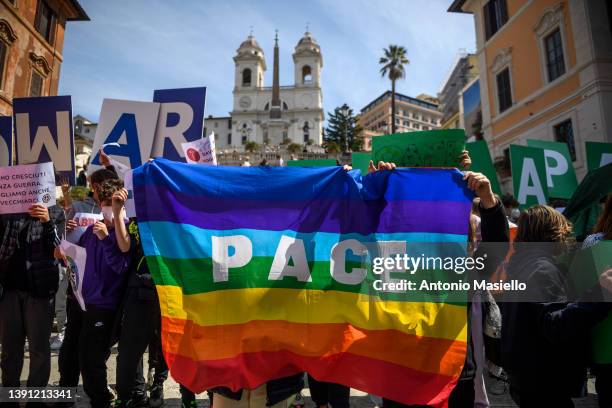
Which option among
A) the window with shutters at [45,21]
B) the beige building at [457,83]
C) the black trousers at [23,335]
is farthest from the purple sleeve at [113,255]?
the beige building at [457,83]

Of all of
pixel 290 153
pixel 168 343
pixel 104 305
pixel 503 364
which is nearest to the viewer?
pixel 503 364

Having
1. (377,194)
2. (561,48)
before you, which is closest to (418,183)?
(377,194)

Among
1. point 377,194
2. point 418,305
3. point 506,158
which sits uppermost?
point 506,158

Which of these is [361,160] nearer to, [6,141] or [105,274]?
[105,274]

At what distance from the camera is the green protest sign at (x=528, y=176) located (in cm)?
616

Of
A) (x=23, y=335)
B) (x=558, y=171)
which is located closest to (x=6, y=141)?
(x=23, y=335)

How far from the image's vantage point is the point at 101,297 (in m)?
3.37

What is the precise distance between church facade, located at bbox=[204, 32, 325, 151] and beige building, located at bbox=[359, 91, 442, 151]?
1026 inches

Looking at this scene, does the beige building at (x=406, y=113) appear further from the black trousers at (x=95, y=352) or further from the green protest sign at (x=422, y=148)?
the black trousers at (x=95, y=352)

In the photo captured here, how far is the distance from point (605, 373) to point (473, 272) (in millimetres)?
Answer: 938

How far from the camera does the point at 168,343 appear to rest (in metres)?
2.53

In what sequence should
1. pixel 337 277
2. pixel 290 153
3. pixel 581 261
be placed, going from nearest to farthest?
pixel 581 261 → pixel 337 277 → pixel 290 153

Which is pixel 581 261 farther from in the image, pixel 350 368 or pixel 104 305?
pixel 104 305

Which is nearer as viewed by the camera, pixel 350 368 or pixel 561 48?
pixel 350 368
